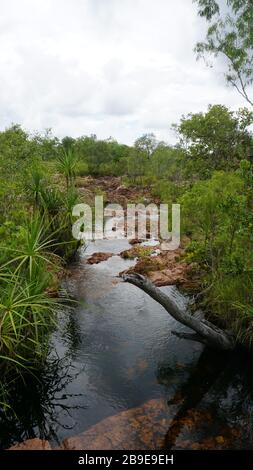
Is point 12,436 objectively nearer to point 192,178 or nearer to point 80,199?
point 80,199

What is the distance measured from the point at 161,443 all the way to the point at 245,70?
1478 cm

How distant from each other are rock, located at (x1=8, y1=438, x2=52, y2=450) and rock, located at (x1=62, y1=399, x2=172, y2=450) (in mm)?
291

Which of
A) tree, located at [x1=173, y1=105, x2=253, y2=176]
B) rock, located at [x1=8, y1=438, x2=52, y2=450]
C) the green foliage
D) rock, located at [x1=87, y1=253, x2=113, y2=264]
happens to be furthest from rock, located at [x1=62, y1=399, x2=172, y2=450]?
tree, located at [x1=173, y1=105, x2=253, y2=176]

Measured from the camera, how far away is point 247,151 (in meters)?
16.9

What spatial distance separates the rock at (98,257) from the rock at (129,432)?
25.1 ft

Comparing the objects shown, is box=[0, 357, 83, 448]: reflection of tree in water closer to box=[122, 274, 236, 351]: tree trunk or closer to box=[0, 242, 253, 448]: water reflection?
box=[0, 242, 253, 448]: water reflection

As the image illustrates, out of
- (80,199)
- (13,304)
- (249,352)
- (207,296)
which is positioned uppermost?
(80,199)

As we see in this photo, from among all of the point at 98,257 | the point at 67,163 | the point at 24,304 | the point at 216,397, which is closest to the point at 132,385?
the point at 216,397

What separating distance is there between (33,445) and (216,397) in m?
3.01

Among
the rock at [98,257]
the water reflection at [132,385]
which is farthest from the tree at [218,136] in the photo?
the water reflection at [132,385]

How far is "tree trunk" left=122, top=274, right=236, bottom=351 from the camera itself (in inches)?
240

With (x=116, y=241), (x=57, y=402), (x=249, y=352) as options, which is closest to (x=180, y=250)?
(x=116, y=241)

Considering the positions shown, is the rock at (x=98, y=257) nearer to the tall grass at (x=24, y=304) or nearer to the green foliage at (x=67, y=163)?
the green foliage at (x=67, y=163)

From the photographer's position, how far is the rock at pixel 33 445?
489 centimetres
